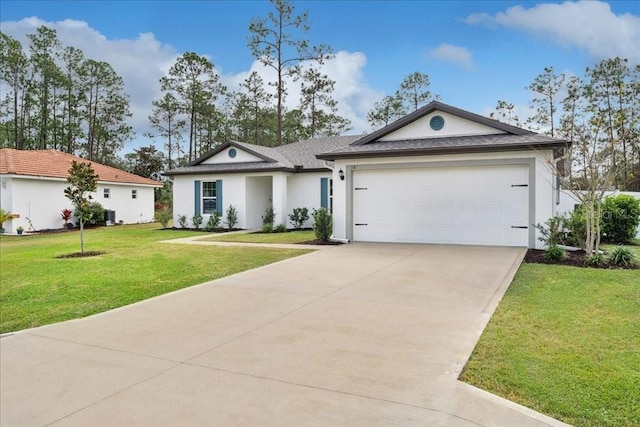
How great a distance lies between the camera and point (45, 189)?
21.1 metres

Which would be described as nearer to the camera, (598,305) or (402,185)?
(598,305)

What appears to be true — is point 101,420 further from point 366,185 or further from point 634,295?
point 366,185

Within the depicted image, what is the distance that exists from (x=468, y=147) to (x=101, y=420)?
1073 cm

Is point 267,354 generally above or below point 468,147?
below

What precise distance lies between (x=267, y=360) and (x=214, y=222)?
1552 centimetres

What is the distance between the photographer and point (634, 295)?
6.41 metres

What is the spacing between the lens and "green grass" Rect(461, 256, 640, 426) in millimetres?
3133

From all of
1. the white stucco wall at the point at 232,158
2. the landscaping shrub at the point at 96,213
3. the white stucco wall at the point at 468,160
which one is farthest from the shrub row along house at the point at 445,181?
the landscaping shrub at the point at 96,213

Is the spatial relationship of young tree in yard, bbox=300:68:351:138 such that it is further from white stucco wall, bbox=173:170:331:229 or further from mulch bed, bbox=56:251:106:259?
mulch bed, bbox=56:251:106:259

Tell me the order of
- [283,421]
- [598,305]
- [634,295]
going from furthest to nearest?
[634,295] < [598,305] < [283,421]

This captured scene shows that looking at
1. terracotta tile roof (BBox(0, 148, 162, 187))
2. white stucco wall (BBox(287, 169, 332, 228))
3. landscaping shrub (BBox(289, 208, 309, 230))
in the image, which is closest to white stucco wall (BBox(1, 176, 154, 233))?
terracotta tile roof (BBox(0, 148, 162, 187))

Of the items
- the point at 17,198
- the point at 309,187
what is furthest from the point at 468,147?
the point at 17,198

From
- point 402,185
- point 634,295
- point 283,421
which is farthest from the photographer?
point 402,185

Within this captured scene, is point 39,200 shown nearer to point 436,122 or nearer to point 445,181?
point 436,122
